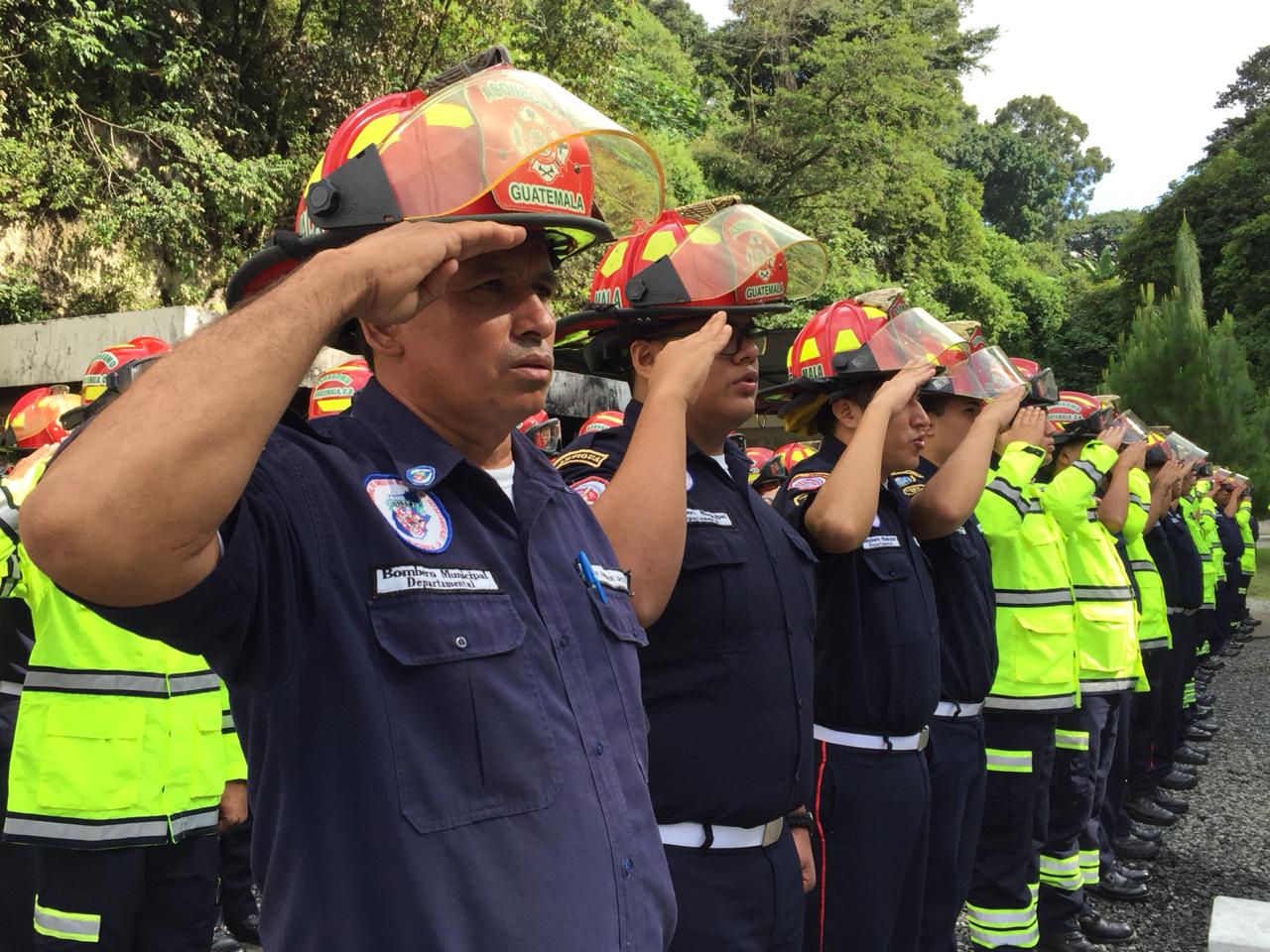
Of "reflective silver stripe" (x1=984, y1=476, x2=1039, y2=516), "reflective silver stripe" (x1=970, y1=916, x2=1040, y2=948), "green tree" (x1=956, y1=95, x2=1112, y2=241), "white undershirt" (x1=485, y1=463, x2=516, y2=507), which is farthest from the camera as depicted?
"green tree" (x1=956, y1=95, x2=1112, y2=241)

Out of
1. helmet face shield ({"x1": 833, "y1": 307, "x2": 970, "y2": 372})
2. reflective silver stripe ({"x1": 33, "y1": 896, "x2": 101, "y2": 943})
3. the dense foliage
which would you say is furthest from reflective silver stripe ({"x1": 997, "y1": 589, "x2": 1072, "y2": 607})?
the dense foliage

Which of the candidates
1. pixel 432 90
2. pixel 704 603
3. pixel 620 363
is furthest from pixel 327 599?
pixel 620 363

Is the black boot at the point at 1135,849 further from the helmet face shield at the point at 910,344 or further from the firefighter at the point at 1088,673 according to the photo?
the helmet face shield at the point at 910,344

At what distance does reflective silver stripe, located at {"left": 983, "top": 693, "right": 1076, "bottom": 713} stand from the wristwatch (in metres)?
2.41

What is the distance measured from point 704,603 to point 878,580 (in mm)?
989

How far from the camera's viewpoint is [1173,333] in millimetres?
24594

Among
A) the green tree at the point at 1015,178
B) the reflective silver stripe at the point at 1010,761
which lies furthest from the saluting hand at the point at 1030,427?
the green tree at the point at 1015,178

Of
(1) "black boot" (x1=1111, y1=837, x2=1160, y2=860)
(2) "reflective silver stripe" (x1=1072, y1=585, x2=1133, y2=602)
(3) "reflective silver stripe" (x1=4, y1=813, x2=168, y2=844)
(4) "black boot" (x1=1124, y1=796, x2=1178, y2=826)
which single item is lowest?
(4) "black boot" (x1=1124, y1=796, x2=1178, y2=826)

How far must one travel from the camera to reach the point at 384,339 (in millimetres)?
1890

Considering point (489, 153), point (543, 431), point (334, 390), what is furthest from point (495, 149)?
point (543, 431)

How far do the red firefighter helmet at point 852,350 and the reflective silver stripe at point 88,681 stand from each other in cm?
249

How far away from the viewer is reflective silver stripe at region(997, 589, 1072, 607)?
17.8 ft

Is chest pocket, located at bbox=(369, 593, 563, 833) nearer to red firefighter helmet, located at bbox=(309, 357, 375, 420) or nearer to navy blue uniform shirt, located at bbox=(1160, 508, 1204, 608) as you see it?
red firefighter helmet, located at bbox=(309, 357, 375, 420)

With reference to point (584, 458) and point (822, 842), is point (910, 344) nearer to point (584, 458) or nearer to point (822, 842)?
point (584, 458)
